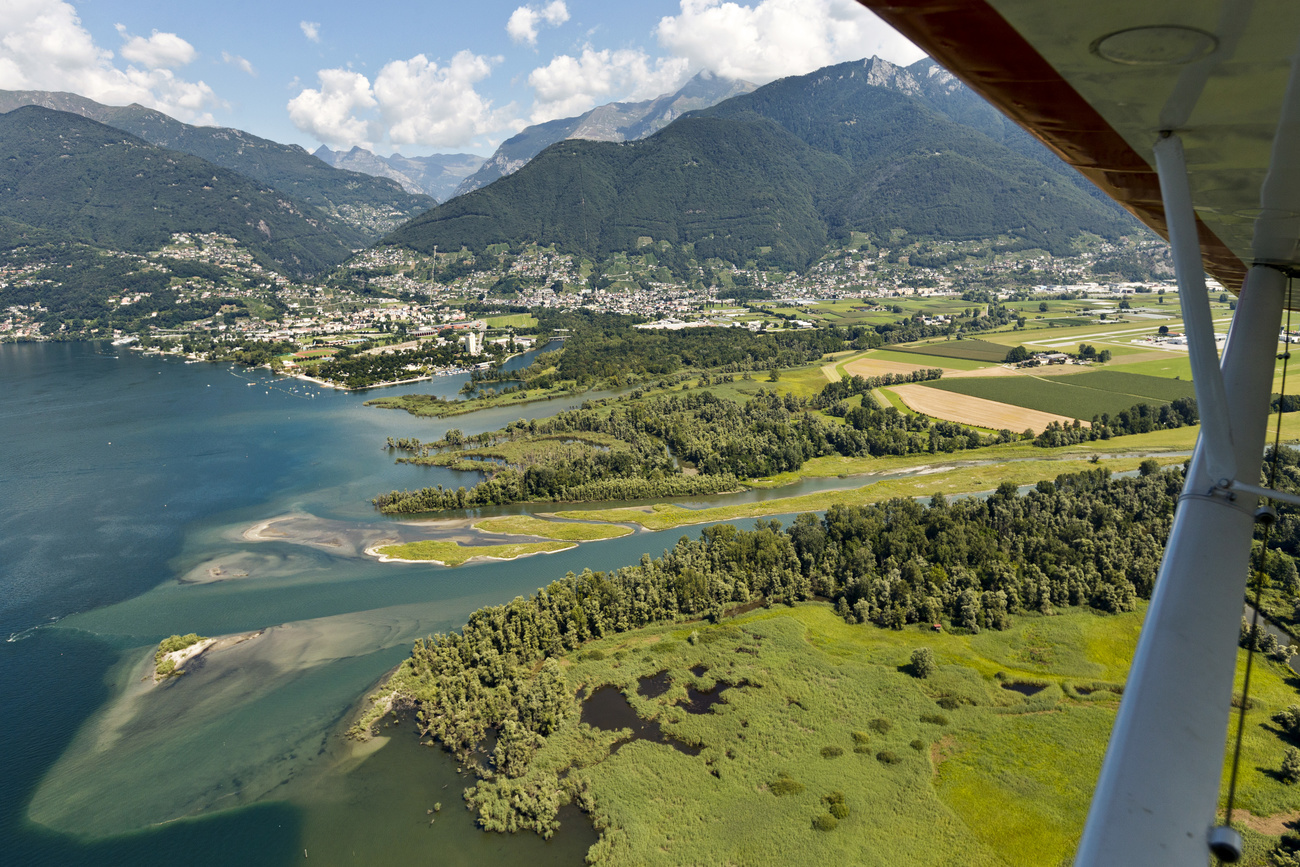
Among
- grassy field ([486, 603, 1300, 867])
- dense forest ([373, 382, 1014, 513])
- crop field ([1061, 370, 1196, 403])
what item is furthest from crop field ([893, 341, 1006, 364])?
grassy field ([486, 603, 1300, 867])

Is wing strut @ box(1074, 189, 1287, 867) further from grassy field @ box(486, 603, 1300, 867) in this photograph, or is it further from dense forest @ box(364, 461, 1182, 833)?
dense forest @ box(364, 461, 1182, 833)

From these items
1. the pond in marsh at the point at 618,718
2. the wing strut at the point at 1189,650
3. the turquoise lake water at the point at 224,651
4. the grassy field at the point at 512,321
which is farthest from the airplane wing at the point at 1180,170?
the grassy field at the point at 512,321

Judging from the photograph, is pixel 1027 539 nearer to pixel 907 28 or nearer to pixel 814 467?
pixel 814 467

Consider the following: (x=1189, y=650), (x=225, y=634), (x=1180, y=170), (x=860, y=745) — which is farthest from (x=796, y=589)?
(x=1180, y=170)

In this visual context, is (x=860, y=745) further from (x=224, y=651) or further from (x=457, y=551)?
(x=224, y=651)

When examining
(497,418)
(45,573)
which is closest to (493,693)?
(45,573)

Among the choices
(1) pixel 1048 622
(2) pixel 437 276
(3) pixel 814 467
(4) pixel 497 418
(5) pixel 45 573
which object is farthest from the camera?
(2) pixel 437 276
